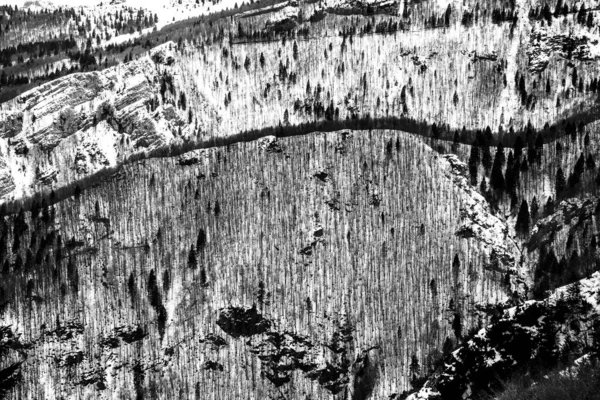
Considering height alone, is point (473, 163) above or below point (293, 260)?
above

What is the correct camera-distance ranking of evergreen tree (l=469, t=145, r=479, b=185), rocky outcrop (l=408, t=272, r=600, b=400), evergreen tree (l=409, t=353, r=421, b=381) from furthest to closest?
evergreen tree (l=469, t=145, r=479, b=185) → evergreen tree (l=409, t=353, r=421, b=381) → rocky outcrop (l=408, t=272, r=600, b=400)

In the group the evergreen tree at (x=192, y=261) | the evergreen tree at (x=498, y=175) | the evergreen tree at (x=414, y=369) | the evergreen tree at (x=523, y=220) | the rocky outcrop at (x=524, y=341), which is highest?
the rocky outcrop at (x=524, y=341)

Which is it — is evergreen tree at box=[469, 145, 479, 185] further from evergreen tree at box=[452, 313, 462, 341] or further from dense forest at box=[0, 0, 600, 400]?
evergreen tree at box=[452, 313, 462, 341]

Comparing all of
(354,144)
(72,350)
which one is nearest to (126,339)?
(72,350)

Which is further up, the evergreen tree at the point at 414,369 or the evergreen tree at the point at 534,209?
the evergreen tree at the point at 534,209

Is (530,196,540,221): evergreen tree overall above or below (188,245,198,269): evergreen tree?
above

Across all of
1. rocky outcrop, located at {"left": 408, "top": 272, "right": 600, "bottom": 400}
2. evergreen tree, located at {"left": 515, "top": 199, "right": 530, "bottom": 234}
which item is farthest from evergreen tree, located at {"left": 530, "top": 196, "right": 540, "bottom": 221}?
rocky outcrop, located at {"left": 408, "top": 272, "right": 600, "bottom": 400}

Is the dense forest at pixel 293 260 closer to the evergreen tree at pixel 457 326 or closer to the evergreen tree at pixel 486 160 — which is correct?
the evergreen tree at pixel 457 326

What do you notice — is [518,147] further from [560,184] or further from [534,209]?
[534,209]

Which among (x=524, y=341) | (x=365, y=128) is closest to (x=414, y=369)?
(x=524, y=341)

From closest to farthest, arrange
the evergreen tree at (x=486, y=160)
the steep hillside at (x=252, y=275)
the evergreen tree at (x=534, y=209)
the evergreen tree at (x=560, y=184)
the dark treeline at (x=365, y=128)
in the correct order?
the steep hillside at (x=252, y=275)
the evergreen tree at (x=534, y=209)
the evergreen tree at (x=560, y=184)
the evergreen tree at (x=486, y=160)
the dark treeline at (x=365, y=128)

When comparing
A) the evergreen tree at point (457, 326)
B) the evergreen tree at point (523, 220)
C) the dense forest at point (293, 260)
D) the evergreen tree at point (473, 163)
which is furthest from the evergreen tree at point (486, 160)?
the evergreen tree at point (457, 326)
